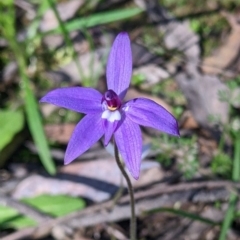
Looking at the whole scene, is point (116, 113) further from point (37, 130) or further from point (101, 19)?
point (101, 19)

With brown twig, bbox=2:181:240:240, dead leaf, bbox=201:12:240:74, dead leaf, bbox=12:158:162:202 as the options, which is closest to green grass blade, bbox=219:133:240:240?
brown twig, bbox=2:181:240:240

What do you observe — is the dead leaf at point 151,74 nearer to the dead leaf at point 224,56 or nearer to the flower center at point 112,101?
the dead leaf at point 224,56

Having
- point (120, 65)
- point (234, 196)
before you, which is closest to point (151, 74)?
point (234, 196)

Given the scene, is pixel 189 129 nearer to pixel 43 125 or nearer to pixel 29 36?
pixel 43 125

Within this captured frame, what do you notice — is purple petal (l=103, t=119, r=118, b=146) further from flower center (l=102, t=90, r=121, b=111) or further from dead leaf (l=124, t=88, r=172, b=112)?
dead leaf (l=124, t=88, r=172, b=112)

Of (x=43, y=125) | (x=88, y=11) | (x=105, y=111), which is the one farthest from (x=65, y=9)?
(x=105, y=111)

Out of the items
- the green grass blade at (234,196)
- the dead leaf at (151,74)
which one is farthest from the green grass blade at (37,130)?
the green grass blade at (234,196)
